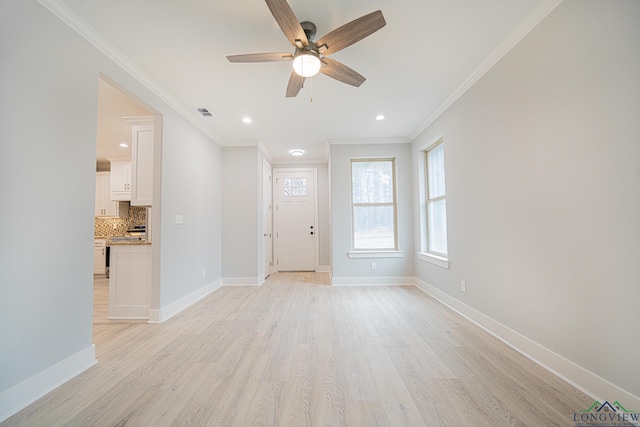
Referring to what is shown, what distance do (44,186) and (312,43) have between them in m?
2.05

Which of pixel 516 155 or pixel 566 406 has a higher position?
pixel 516 155

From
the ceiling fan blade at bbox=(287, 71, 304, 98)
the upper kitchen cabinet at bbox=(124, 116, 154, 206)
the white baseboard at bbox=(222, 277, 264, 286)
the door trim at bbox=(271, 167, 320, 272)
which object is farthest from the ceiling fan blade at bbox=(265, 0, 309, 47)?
the door trim at bbox=(271, 167, 320, 272)

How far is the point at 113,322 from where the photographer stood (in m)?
2.92

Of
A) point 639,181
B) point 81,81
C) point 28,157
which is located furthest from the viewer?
point 81,81

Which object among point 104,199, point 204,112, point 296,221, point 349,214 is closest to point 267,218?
point 296,221

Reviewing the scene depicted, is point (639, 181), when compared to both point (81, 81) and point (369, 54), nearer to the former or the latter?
point (369, 54)

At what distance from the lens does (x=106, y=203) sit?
233 inches

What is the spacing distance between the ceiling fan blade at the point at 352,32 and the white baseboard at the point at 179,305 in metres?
3.10

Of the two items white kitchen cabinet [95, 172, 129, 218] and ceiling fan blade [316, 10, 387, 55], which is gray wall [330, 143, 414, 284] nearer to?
ceiling fan blade [316, 10, 387, 55]

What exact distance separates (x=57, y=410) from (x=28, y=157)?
1.50 meters

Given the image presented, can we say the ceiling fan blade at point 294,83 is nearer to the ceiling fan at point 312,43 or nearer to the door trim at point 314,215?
the ceiling fan at point 312,43

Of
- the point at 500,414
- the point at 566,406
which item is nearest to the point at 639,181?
the point at 566,406

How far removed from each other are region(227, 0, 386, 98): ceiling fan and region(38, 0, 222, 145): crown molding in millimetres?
1083

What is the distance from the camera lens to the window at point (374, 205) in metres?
4.62
